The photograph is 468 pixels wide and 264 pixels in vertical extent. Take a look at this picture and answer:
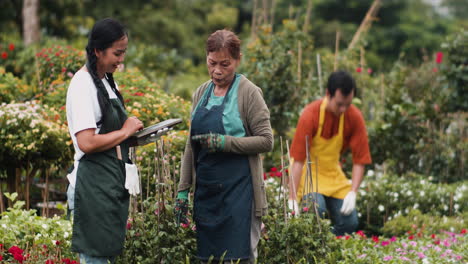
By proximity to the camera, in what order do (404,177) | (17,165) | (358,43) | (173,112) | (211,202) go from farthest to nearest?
(358,43) → (404,177) → (173,112) → (17,165) → (211,202)

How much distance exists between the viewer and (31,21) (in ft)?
38.3

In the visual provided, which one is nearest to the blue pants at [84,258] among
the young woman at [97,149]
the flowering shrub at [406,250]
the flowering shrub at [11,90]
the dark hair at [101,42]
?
the young woman at [97,149]

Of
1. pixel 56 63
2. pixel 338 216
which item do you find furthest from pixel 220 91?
pixel 56 63

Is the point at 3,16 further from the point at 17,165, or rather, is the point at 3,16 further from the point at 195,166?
the point at 195,166

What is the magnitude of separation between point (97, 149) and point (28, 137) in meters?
2.72

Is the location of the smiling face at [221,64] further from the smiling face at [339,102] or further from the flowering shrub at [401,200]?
the flowering shrub at [401,200]

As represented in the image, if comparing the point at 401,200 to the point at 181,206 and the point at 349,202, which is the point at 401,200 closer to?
the point at 349,202

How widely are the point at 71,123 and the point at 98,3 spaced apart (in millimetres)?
15092

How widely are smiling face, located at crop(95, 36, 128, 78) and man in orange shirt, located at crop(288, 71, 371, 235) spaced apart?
89.4 inches

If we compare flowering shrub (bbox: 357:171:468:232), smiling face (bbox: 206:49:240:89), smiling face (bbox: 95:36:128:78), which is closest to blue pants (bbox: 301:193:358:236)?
flowering shrub (bbox: 357:171:468:232)

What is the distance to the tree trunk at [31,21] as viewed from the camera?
11.6m

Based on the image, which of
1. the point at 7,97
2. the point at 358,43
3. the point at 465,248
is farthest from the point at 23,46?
the point at 465,248

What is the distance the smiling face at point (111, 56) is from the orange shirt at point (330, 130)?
231 centimetres

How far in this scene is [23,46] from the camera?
11.6 metres
